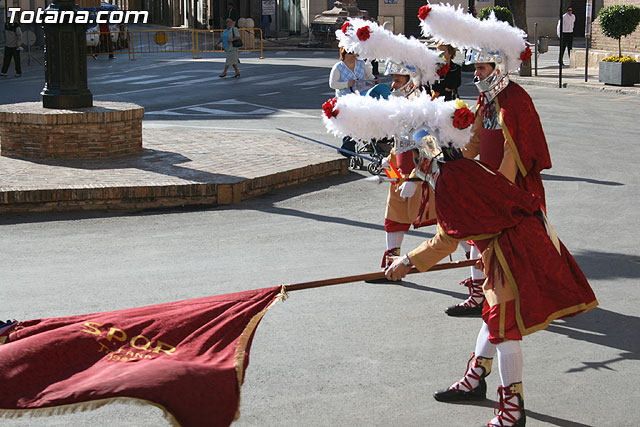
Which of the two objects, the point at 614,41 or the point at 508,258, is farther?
the point at 614,41

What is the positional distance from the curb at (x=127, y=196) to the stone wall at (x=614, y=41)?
821 inches

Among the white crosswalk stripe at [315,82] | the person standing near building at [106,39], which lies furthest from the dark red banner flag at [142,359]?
the person standing near building at [106,39]

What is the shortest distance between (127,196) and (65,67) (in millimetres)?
3375

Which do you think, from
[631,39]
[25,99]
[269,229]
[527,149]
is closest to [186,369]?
[527,149]

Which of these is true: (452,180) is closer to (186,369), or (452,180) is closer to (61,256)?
(186,369)

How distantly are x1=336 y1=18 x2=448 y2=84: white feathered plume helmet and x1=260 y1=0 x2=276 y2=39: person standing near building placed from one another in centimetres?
4010

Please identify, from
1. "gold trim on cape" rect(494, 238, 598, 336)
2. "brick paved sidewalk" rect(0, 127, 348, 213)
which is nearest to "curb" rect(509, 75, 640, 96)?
"brick paved sidewalk" rect(0, 127, 348, 213)

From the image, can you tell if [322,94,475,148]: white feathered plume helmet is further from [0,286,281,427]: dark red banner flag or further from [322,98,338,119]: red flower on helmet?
[0,286,281,427]: dark red banner flag

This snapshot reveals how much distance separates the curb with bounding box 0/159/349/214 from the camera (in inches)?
397

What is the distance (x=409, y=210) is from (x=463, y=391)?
2412 millimetres

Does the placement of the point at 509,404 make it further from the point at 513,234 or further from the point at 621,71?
the point at 621,71

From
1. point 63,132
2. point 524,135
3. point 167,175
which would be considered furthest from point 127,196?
point 524,135

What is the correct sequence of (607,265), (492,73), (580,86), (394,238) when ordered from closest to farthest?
1. (492,73)
2. (394,238)
3. (607,265)
4. (580,86)

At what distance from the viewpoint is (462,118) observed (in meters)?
4.98
